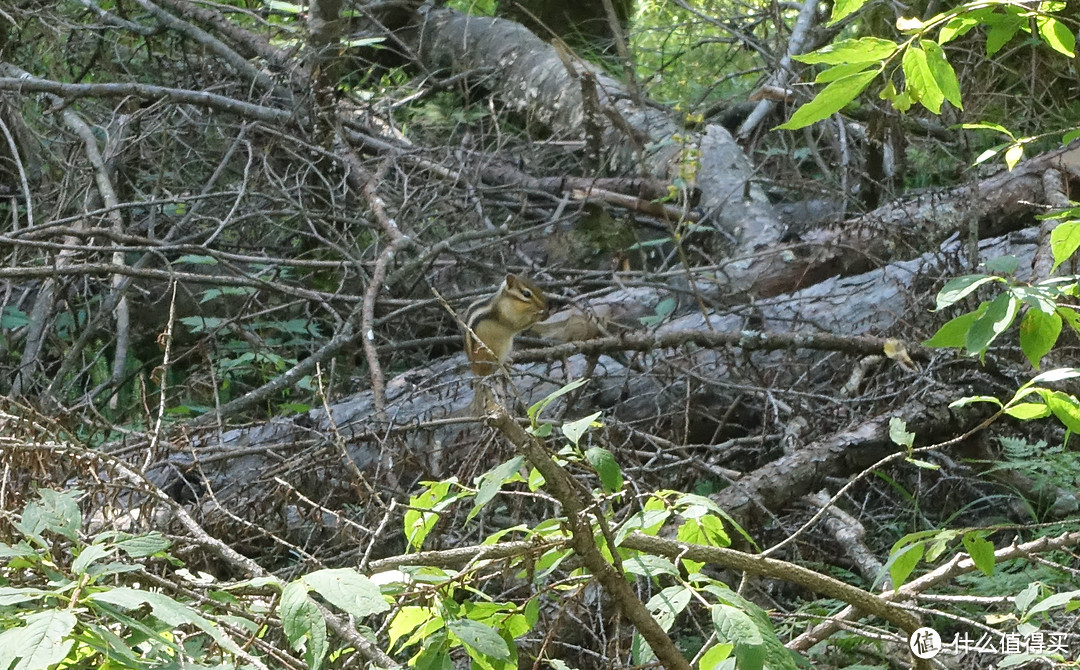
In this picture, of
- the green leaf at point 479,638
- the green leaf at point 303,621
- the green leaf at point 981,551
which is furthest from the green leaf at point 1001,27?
the green leaf at point 303,621

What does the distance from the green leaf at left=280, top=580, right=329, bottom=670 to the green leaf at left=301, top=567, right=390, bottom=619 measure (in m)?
0.02

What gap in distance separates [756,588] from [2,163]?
18.0 feet

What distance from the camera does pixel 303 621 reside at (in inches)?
47.9

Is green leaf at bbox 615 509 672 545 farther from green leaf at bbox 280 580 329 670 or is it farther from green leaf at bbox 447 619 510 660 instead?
green leaf at bbox 280 580 329 670

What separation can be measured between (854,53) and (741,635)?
84 cm

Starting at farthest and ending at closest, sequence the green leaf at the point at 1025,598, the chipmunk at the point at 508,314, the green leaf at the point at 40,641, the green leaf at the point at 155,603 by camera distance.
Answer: the chipmunk at the point at 508,314 < the green leaf at the point at 1025,598 < the green leaf at the point at 155,603 < the green leaf at the point at 40,641

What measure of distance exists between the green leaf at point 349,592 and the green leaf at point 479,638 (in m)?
0.18

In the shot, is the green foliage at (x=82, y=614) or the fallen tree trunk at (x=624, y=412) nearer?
the green foliage at (x=82, y=614)

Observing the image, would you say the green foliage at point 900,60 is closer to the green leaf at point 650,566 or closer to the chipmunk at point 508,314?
the green leaf at point 650,566

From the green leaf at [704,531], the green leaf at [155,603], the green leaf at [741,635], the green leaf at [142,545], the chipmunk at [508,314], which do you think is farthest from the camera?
the chipmunk at [508,314]

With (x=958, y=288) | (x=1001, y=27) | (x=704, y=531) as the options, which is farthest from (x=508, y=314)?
(x=958, y=288)

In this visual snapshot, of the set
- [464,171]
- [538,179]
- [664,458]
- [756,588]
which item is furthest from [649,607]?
[538,179]

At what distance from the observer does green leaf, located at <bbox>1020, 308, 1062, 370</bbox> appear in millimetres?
1492

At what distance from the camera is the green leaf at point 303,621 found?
120 cm
